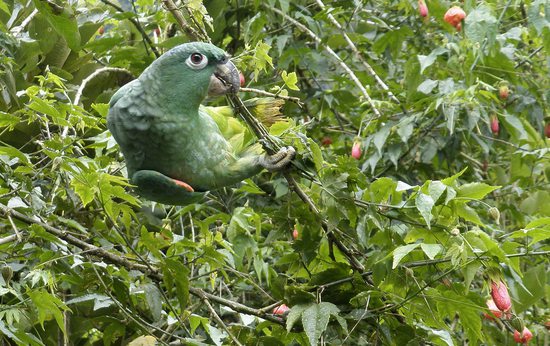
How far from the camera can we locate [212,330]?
2.16m

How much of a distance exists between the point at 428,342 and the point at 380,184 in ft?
1.53

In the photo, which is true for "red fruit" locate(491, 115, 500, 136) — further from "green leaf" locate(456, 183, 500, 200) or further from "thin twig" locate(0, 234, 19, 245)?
"thin twig" locate(0, 234, 19, 245)

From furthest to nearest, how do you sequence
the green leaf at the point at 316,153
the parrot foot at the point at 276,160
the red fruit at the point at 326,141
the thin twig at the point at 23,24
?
1. the red fruit at the point at 326,141
2. the thin twig at the point at 23,24
3. the green leaf at the point at 316,153
4. the parrot foot at the point at 276,160

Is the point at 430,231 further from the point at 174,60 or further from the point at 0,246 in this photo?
the point at 0,246

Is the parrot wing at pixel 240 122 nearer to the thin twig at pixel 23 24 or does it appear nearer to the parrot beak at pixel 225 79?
the parrot beak at pixel 225 79

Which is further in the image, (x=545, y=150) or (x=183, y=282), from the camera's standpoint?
(x=545, y=150)

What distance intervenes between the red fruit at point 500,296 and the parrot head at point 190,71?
2.28 feet

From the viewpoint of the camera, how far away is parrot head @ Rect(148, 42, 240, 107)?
140cm

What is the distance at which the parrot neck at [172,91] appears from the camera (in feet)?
4.62

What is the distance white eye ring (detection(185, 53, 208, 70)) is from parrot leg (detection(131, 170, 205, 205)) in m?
0.21

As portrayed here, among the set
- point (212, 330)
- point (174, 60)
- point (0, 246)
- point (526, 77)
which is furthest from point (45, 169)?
point (526, 77)

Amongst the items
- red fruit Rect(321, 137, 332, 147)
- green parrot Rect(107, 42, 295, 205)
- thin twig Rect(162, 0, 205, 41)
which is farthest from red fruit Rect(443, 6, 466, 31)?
green parrot Rect(107, 42, 295, 205)

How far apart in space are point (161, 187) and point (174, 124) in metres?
0.12

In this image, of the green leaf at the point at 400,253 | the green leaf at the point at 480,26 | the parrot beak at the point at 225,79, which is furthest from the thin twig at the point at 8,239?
the green leaf at the point at 480,26
